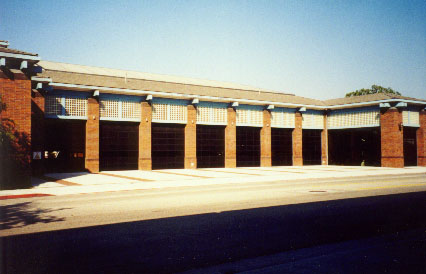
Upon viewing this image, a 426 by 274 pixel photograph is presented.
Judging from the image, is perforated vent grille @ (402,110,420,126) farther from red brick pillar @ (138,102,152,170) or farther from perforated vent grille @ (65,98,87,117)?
perforated vent grille @ (65,98,87,117)

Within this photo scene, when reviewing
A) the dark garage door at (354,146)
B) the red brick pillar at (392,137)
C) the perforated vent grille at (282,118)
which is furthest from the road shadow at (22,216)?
the dark garage door at (354,146)

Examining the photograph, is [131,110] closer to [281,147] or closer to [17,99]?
[17,99]

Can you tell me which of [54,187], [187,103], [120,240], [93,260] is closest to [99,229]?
[120,240]

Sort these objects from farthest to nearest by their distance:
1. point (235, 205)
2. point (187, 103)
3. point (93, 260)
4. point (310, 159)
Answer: point (310, 159)
point (187, 103)
point (235, 205)
point (93, 260)

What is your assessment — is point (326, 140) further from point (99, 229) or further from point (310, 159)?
point (99, 229)

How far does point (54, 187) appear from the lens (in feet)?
56.1

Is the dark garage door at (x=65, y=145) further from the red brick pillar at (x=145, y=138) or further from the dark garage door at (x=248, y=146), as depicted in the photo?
the dark garage door at (x=248, y=146)

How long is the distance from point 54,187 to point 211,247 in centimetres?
1319

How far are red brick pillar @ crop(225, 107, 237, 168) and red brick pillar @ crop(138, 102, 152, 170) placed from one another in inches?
311

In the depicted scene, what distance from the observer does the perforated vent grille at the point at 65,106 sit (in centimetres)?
2578

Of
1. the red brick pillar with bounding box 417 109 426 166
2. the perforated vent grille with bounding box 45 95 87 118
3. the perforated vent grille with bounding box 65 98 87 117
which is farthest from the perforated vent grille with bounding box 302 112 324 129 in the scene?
the perforated vent grille with bounding box 45 95 87 118

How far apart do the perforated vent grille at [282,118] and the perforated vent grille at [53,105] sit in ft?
68.4

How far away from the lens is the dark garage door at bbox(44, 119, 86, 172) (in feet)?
87.1

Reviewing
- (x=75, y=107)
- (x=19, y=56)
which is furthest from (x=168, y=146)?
(x=19, y=56)
